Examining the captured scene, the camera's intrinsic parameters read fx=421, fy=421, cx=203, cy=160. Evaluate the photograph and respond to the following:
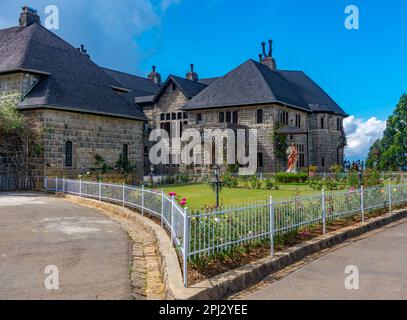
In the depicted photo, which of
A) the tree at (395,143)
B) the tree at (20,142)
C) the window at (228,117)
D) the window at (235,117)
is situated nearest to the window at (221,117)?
the window at (228,117)

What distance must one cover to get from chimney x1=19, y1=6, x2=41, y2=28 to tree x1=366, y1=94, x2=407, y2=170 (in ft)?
114

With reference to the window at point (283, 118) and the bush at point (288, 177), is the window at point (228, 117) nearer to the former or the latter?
the window at point (283, 118)

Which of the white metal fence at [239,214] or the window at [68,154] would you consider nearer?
the white metal fence at [239,214]

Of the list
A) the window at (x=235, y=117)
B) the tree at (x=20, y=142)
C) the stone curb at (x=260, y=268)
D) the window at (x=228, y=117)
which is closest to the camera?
the stone curb at (x=260, y=268)

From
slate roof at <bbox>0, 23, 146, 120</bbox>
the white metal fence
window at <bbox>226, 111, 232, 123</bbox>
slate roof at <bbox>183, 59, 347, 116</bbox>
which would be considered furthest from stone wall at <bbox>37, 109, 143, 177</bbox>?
slate roof at <bbox>183, 59, 347, 116</bbox>

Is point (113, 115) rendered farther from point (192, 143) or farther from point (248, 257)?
point (248, 257)

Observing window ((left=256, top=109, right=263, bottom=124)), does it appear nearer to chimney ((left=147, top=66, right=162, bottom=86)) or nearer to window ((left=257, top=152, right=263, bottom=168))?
window ((left=257, top=152, right=263, bottom=168))

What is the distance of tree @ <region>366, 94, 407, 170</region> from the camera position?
46594 millimetres

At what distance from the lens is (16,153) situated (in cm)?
2423

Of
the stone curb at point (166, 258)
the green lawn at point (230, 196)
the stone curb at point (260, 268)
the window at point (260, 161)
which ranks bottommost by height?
the stone curb at point (260, 268)

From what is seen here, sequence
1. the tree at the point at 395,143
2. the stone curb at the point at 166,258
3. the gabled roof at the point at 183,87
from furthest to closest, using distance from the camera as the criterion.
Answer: the tree at the point at 395,143 < the gabled roof at the point at 183,87 < the stone curb at the point at 166,258

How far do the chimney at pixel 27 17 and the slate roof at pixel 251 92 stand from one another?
15.3 meters

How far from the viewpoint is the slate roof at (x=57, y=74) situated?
2495 cm

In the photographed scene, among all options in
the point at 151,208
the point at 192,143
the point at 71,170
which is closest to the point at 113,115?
the point at 71,170
